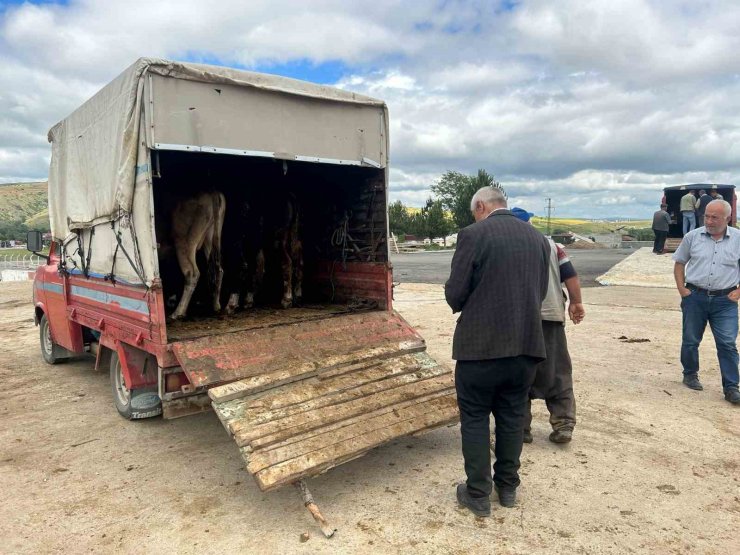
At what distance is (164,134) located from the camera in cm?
393

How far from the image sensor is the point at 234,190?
21.2ft

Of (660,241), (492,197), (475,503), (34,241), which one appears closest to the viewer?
(475,503)

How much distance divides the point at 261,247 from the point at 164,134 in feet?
8.62

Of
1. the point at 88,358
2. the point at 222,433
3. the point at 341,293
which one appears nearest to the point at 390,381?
the point at 222,433

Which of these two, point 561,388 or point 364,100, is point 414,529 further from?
point 364,100

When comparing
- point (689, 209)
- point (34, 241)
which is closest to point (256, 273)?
point (34, 241)

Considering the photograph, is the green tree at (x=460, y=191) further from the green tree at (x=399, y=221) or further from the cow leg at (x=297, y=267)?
the cow leg at (x=297, y=267)

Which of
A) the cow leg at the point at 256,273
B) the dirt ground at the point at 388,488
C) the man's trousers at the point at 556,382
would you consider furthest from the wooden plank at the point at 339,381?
the cow leg at the point at 256,273

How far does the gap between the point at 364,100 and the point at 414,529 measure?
12.1ft

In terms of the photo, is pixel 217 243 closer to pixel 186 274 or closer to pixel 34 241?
pixel 186 274

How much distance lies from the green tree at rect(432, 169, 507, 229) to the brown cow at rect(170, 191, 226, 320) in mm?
35773

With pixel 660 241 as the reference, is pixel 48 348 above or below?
below

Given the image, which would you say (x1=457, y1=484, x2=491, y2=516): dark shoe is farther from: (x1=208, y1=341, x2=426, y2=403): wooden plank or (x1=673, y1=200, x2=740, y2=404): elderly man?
(x1=673, y1=200, x2=740, y2=404): elderly man

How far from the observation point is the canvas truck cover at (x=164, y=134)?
3967 millimetres
